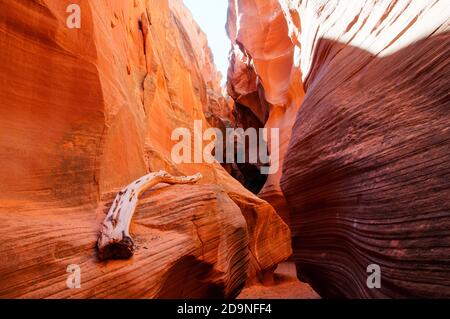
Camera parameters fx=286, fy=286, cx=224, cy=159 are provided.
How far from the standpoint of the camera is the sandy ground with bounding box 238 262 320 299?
8753 millimetres

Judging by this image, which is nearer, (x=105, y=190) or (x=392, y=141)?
(x=392, y=141)

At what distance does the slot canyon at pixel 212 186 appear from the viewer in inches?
101

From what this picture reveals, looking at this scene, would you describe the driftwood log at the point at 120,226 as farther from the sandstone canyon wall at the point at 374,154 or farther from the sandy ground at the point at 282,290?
the sandy ground at the point at 282,290

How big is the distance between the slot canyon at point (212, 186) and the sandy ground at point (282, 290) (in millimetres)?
2920

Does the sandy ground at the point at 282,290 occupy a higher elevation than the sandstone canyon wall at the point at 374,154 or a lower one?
lower

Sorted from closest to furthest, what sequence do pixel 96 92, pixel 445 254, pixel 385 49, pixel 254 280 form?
pixel 445 254
pixel 385 49
pixel 96 92
pixel 254 280

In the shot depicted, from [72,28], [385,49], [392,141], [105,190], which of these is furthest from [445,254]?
[72,28]

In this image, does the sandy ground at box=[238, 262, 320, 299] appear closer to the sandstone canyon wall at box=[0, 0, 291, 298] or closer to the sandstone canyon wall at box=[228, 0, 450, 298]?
the sandstone canyon wall at box=[0, 0, 291, 298]

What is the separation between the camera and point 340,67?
421 centimetres

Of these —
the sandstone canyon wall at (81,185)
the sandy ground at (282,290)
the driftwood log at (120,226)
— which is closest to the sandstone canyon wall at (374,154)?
the sandstone canyon wall at (81,185)

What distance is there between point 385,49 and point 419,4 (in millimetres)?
515

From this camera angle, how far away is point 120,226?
364 centimetres

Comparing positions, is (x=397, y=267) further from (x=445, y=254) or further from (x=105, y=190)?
(x=105, y=190)

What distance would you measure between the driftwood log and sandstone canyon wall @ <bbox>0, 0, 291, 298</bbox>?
0.12m
